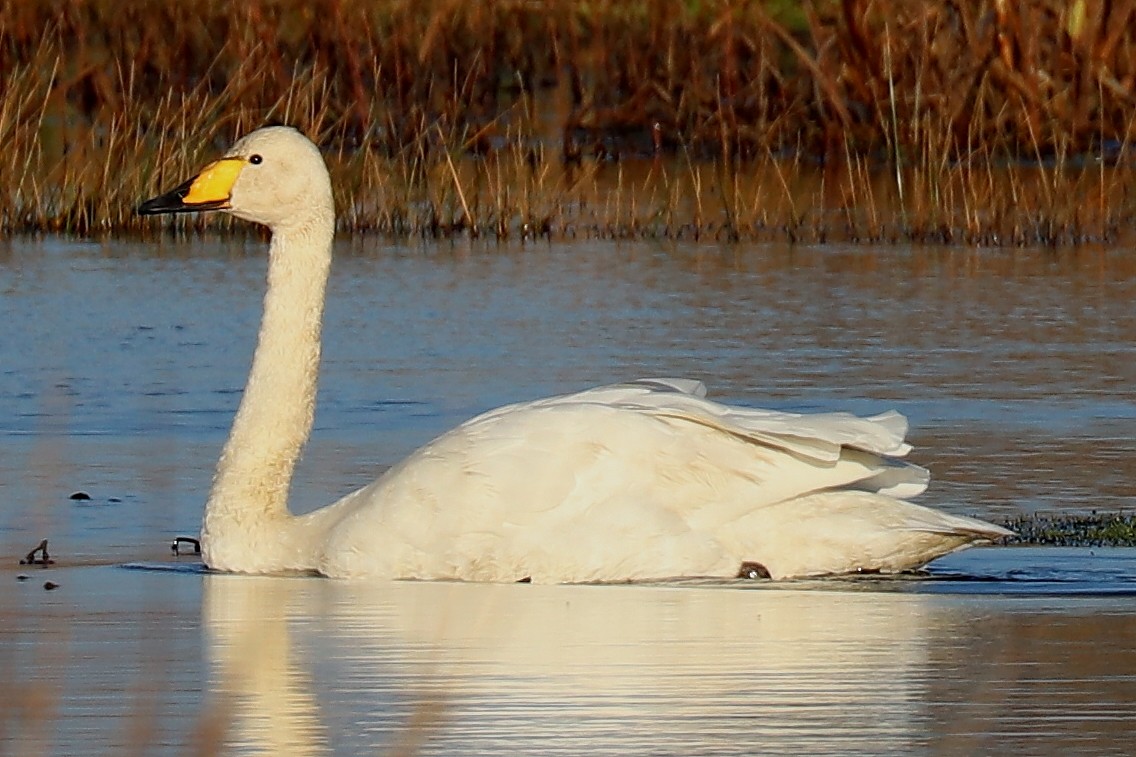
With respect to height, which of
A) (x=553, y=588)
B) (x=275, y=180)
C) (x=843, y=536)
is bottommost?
(x=553, y=588)

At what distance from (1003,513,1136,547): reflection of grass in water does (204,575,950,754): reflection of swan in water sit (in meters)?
0.78

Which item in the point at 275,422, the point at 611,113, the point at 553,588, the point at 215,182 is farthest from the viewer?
the point at 611,113

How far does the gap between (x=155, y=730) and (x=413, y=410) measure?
4.93m

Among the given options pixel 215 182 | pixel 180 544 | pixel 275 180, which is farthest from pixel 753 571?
pixel 215 182

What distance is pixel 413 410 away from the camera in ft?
33.3

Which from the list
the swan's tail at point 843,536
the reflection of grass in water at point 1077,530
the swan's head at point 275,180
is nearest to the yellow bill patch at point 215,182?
the swan's head at point 275,180

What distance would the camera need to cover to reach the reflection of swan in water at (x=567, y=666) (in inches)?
205

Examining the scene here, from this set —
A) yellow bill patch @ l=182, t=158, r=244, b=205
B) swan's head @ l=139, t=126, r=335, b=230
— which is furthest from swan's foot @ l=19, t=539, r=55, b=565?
yellow bill patch @ l=182, t=158, r=244, b=205

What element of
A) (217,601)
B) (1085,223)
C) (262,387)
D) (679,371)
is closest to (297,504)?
(262,387)

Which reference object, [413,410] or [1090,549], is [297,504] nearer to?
[413,410]

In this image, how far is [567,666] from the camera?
589cm

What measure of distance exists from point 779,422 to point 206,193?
6.92 feet

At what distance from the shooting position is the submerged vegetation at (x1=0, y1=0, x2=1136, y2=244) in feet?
53.6

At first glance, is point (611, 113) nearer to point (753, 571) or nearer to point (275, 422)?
point (275, 422)
